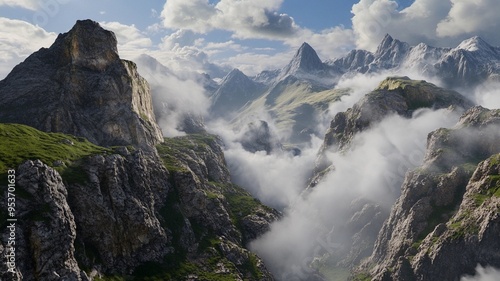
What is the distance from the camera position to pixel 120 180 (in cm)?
19762

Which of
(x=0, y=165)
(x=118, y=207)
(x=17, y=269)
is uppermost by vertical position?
(x=0, y=165)

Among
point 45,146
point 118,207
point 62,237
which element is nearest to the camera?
point 62,237

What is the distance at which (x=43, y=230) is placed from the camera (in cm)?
13688

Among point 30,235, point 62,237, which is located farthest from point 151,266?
point 30,235

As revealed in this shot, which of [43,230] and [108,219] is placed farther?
[108,219]

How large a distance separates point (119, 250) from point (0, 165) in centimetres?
6366

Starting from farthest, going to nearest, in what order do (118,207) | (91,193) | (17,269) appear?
1. (118,207)
2. (91,193)
3. (17,269)

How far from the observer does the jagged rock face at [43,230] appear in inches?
5098

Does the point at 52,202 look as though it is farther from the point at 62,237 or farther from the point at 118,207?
the point at 118,207

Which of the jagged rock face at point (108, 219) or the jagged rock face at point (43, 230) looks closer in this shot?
the jagged rock face at point (43, 230)

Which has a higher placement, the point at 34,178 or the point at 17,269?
the point at 34,178

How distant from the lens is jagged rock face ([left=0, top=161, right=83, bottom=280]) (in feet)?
425

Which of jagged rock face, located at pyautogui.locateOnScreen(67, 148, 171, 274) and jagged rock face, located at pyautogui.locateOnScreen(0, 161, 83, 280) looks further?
jagged rock face, located at pyautogui.locateOnScreen(67, 148, 171, 274)

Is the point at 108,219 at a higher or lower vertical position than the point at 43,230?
higher
